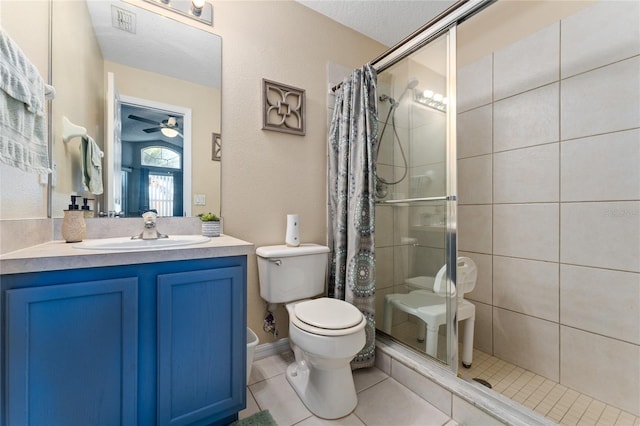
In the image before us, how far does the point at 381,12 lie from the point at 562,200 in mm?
1774

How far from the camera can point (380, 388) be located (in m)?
1.48

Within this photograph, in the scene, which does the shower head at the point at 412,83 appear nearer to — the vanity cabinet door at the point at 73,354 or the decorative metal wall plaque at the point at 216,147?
the decorative metal wall plaque at the point at 216,147

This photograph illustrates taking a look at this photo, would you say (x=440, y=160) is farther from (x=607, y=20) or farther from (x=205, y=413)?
(x=205, y=413)

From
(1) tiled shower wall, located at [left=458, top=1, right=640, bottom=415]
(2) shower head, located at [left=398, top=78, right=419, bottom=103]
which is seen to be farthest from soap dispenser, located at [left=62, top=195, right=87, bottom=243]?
(1) tiled shower wall, located at [left=458, top=1, right=640, bottom=415]

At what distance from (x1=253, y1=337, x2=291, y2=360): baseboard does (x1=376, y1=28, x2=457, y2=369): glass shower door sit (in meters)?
Result: 0.68

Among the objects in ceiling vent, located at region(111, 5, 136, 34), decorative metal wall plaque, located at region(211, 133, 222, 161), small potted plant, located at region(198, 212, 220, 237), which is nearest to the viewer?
ceiling vent, located at region(111, 5, 136, 34)

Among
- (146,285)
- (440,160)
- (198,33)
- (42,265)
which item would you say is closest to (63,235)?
(42,265)

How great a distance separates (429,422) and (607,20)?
2303mm

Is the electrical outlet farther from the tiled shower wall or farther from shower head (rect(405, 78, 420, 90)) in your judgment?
the tiled shower wall

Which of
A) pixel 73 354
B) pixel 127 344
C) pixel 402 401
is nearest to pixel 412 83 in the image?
pixel 402 401

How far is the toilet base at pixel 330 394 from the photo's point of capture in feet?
4.12

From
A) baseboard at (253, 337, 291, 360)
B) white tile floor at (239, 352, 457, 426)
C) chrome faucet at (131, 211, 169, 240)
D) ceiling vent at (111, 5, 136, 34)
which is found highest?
ceiling vent at (111, 5, 136, 34)

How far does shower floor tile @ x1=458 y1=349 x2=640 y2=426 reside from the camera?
51.0 inches

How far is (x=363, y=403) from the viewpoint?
1.36m
